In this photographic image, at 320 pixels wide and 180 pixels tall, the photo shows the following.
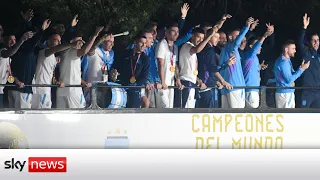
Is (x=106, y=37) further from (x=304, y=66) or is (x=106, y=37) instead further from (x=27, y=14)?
(x=304, y=66)

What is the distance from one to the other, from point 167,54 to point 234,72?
70 centimetres

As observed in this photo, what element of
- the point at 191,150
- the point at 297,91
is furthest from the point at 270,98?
the point at 191,150

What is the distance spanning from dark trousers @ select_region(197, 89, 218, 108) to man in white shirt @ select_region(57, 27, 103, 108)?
1.12 metres

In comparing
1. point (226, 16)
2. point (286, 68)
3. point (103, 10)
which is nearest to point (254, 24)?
point (226, 16)

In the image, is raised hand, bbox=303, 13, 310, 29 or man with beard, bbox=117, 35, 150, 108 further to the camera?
raised hand, bbox=303, 13, 310, 29

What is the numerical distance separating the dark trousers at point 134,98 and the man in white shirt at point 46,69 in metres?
0.67

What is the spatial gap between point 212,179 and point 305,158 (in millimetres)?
927

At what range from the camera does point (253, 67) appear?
937 cm

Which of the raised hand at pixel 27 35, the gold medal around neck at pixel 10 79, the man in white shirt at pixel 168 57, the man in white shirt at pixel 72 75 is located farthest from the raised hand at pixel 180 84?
the gold medal around neck at pixel 10 79

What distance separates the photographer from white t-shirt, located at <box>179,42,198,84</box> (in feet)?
30.3

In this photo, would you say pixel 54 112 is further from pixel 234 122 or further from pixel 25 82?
pixel 234 122

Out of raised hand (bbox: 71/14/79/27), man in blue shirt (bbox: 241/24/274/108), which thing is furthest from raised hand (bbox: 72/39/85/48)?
man in blue shirt (bbox: 241/24/274/108)

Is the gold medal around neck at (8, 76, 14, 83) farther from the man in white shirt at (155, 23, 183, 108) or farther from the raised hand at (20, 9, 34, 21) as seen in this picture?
the man in white shirt at (155, 23, 183, 108)

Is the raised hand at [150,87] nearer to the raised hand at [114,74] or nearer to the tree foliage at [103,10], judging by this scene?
the raised hand at [114,74]
